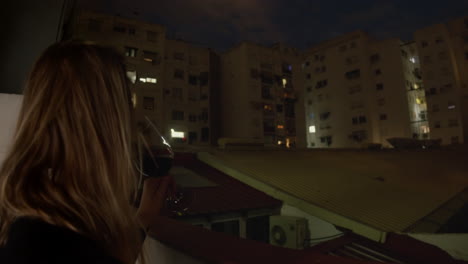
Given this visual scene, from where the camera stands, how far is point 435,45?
34562 mm

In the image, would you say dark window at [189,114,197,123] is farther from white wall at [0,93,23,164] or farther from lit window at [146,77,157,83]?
white wall at [0,93,23,164]

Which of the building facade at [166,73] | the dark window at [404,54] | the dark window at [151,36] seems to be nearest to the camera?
the building facade at [166,73]

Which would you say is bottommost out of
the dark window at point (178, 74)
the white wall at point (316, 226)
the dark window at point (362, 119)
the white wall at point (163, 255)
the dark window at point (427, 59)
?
the white wall at point (316, 226)

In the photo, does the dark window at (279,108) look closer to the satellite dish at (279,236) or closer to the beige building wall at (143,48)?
the beige building wall at (143,48)

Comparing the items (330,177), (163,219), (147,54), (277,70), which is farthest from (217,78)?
(163,219)

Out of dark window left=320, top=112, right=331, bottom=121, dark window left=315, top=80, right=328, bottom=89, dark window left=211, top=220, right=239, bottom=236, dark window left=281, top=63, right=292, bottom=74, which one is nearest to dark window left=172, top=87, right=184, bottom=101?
dark window left=281, top=63, right=292, bottom=74

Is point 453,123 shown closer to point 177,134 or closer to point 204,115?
point 204,115

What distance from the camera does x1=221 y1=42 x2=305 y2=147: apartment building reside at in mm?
33688

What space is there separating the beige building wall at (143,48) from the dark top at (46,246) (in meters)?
27.2

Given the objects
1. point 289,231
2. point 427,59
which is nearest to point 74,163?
point 289,231

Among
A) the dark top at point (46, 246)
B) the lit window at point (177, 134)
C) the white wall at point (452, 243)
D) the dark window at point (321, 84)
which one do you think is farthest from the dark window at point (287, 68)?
the dark top at point (46, 246)

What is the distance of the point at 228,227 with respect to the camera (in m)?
13.0

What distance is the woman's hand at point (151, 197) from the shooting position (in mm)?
1305

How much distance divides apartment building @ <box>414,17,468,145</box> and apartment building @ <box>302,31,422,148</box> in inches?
94.6
